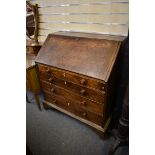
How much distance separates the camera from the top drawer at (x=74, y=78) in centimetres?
132

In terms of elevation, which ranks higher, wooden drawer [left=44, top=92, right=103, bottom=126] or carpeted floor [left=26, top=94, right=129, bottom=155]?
wooden drawer [left=44, top=92, right=103, bottom=126]

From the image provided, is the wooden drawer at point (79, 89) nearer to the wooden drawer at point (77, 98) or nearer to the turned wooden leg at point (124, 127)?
the wooden drawer at point (77, 98)

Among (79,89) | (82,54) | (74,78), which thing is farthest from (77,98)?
(82,54)

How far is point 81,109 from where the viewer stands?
1.64 metres

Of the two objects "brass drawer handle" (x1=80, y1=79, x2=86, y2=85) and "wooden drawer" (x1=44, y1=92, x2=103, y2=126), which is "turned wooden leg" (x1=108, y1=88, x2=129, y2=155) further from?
"brass drawer handle" (x1=80, y1=79, x2=86, y2=85)

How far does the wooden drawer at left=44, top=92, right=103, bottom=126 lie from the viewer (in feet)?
5.12

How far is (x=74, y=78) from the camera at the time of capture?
147 centimetres

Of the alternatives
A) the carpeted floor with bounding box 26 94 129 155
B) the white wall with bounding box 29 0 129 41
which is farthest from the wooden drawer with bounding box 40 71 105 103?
the white wall with bounding box 29 0 129 41

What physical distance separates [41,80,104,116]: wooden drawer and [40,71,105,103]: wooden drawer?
0.05m

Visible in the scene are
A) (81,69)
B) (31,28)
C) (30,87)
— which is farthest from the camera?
(31,28)

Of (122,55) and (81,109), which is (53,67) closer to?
(81,109)

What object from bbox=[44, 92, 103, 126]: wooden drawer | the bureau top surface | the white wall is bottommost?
bbox=[44, 92, 103, 126]: wooden drawer
